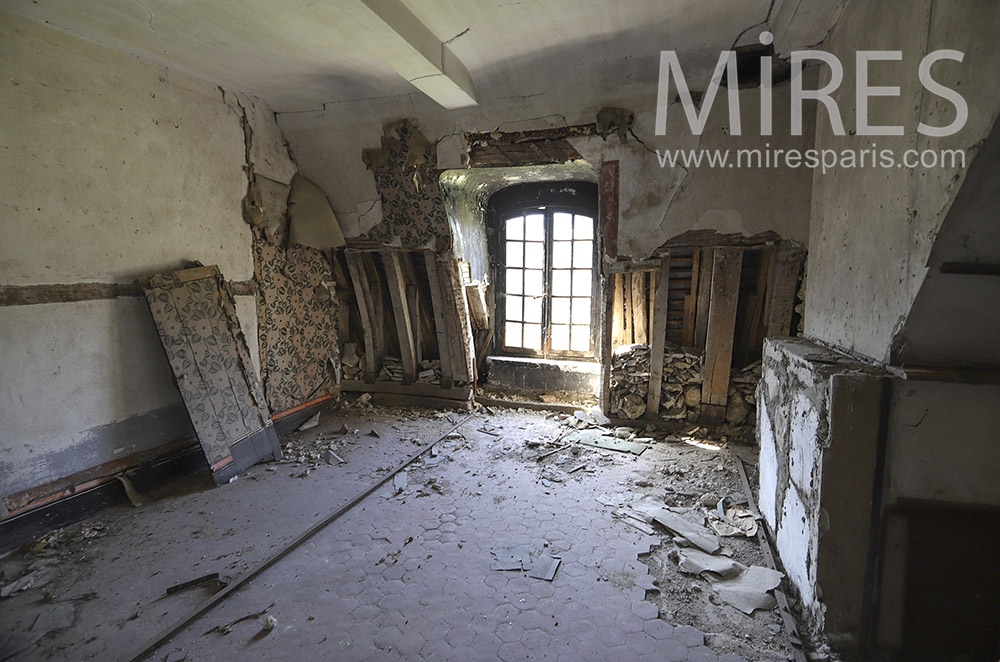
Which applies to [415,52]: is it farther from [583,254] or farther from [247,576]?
[247,576]

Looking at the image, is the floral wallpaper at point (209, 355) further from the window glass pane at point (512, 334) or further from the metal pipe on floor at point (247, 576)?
the window glass pane at point (512, 334)

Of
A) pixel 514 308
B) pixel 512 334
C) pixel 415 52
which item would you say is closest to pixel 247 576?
pixel 415 52

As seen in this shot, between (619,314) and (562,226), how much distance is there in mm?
1171

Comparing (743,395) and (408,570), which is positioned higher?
(743,395)

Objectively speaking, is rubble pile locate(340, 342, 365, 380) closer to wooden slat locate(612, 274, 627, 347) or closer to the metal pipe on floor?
the metal pipe on floor

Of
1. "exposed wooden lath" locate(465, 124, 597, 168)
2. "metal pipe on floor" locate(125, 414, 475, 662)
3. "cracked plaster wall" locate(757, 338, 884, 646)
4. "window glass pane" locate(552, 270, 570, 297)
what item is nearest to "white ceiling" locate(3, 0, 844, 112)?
"exposed wooden lath" locate(465, 124, 597, 168)

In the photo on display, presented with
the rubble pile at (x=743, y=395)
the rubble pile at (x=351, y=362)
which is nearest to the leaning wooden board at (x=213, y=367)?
the rubble pile at (x=351, y=362)

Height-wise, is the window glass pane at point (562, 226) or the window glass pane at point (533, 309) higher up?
the window glass pane at point (562, 226)

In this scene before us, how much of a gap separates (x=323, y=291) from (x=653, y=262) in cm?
326

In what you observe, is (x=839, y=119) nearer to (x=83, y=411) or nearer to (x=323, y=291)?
(x=323, y=291)

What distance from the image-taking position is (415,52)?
2641 millimetres

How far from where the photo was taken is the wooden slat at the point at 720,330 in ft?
11.9

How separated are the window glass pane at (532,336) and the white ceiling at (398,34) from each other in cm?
246

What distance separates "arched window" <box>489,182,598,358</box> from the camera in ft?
15.6
